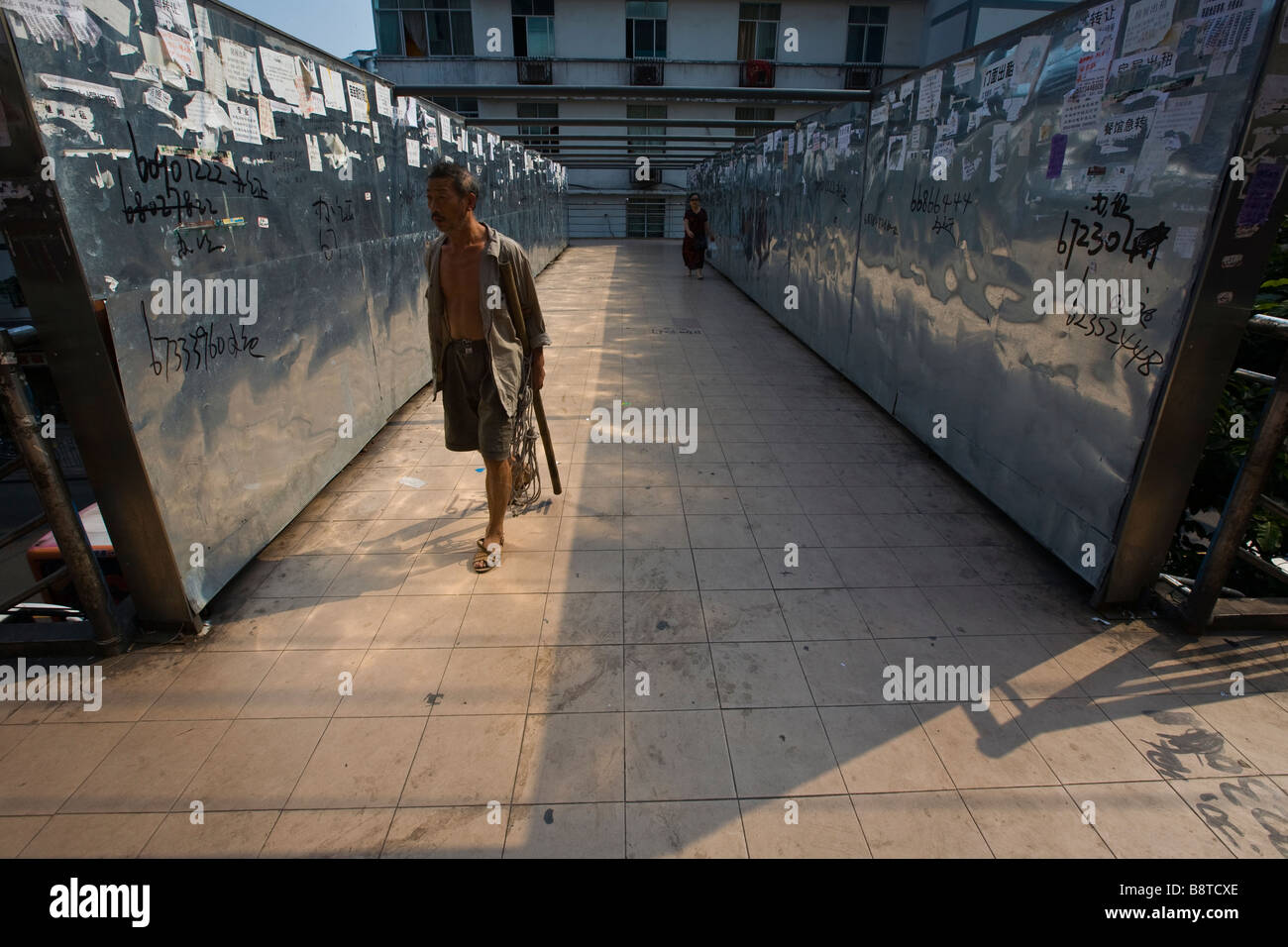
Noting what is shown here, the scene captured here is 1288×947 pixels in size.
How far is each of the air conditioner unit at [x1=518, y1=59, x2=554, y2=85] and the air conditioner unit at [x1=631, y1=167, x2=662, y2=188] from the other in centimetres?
459

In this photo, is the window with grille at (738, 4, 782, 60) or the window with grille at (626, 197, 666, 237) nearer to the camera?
the window with grille at (738, 4, 782, 60)

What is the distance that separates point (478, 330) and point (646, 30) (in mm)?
27266

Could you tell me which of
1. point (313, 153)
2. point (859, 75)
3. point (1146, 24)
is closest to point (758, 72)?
point (859, 75)

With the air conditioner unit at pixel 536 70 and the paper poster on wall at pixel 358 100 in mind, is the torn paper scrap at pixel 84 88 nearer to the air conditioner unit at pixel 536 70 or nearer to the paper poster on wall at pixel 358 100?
the paper poster on wall at pixel 358 100

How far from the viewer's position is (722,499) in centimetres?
423

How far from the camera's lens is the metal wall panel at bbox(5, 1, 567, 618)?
2406 mm

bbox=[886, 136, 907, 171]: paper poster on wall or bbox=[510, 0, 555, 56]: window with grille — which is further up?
bbox=[510, 0, 555, 56]: window with grille

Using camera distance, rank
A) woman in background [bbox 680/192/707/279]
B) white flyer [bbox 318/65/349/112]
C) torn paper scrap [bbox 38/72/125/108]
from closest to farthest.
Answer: torn paper scrap [bbox 38/72/125/108], white flyer [bbox 318/65/349/112], woman in background [bbox 680/192/707/279]

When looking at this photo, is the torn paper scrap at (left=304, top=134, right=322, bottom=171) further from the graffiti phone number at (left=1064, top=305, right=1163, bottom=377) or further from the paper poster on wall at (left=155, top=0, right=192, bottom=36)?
the graffiti phone number at (left=1064, top=305, right=1163, bottom=377)

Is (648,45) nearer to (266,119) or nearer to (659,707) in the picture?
(266,119)

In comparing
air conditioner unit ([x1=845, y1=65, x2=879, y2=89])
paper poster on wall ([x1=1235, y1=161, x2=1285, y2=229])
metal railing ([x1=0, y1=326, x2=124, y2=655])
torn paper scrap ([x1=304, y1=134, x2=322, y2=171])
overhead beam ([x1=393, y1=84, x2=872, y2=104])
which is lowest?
metal railing ([x1=0, y1=326, x2=124, y2=655])

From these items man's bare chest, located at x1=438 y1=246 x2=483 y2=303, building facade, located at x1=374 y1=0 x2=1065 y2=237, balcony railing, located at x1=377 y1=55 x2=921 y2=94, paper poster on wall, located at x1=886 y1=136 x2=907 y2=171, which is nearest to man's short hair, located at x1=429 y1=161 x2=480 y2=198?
man's bare chest, located at x1=438 y1=246 x2=483 y2=303

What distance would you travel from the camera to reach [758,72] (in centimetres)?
2489
